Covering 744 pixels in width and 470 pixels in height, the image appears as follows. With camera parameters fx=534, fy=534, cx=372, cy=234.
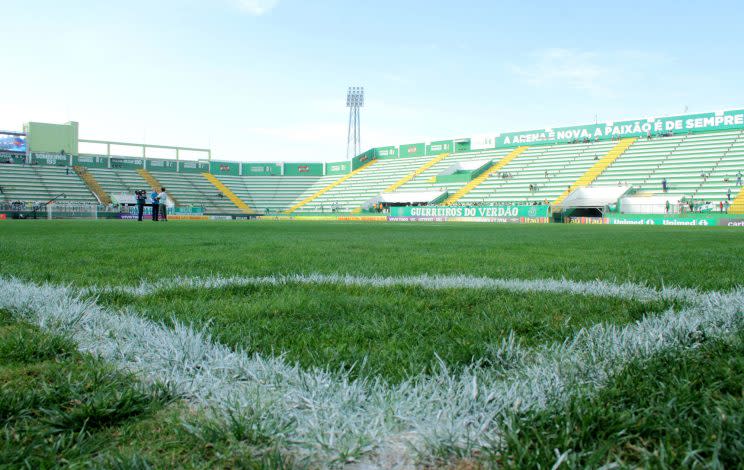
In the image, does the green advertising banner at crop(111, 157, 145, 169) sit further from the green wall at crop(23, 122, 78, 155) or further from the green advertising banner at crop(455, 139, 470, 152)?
the green advertising banner at crop(455, 139, 470, 152)

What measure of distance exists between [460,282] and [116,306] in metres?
2.00

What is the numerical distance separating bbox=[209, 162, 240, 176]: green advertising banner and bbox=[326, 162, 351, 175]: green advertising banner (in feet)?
33.1

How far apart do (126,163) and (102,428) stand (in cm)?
5726

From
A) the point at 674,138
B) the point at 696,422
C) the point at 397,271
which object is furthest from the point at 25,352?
the point at 674,138

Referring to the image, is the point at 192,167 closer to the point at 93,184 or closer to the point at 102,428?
the point at 93,184

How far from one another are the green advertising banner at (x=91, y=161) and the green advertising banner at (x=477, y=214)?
102 feet

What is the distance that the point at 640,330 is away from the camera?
191cm

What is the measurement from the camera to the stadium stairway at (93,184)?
148ft

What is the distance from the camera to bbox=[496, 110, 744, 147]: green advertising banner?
120ft

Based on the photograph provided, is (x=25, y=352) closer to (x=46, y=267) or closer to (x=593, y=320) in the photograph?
(x=593, y=320)

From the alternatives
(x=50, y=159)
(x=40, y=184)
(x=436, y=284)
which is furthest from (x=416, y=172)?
(x=436, y=284)

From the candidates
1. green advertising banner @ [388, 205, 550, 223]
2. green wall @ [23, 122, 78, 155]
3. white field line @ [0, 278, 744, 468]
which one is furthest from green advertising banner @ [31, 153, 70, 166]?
white field line @ [0, 278, 744, 468]

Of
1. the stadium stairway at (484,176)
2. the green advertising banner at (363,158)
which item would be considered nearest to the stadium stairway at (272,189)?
the green advertising banner at (363,158)

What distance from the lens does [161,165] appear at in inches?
2178
